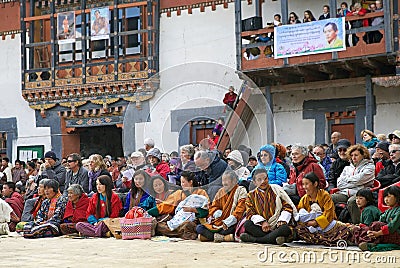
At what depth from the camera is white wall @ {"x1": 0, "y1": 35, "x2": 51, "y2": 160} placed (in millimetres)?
19672

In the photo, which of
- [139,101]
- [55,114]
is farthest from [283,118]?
[55,114]

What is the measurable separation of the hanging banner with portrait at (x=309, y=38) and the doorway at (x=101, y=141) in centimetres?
629

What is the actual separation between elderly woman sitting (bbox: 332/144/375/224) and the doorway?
1152 cm

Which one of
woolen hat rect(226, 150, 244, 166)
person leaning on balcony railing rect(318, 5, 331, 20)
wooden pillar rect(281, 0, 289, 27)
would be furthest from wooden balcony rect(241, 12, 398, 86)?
woolen hat rect(226, 150, 244, 166)

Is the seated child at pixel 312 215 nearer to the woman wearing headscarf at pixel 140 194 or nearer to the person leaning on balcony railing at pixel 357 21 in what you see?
the woman wearing headscarf at pixel 140 194

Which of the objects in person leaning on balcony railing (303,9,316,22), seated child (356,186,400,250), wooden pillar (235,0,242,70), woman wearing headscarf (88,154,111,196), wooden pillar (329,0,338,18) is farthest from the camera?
wooden pillar (235,0,242,70)

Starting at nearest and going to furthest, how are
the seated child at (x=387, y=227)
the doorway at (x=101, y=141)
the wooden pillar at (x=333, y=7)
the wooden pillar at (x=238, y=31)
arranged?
1. the seated child at (x=387, y=227)
2. the wooden pillar at (x=333, y=7)
3. the wooden pillar at (x=238, y=31)
4. the doorway at (x=101, y=141)

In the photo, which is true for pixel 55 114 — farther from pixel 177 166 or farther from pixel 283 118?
pixel 177 166

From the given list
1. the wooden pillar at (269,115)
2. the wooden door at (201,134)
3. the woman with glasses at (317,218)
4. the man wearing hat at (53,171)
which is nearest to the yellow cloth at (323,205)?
the woman with glasses at (317,218)

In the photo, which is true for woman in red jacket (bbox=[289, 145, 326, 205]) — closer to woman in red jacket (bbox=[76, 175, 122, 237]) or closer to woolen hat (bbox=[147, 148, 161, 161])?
woolen hat (bbox=[147, 148, 161, 161])

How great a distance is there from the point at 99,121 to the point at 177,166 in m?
8.37

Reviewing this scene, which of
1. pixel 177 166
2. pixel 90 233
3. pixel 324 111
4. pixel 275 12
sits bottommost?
pixel 90 233

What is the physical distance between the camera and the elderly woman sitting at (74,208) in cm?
1048

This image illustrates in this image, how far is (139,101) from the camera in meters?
18.0
